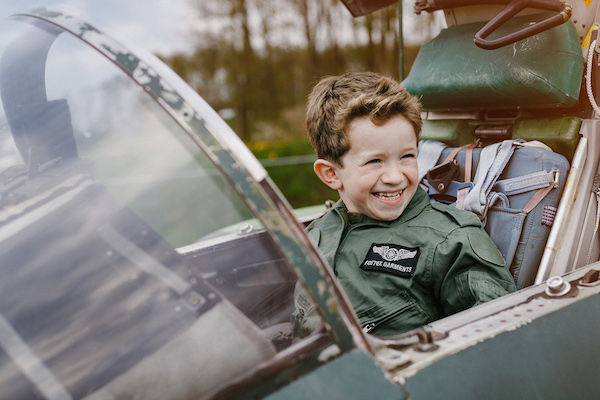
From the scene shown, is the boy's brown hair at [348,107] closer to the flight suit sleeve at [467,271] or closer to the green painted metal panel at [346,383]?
the flight suit sleeve at [467,271]

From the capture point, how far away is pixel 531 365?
1.15m

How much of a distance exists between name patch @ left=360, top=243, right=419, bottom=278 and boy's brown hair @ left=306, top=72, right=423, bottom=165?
30 cm

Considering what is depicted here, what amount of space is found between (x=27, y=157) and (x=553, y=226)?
1.54m

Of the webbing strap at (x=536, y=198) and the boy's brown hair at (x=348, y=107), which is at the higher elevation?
the boy's brown hair at (x=348, y=107)

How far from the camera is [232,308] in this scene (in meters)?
0.99

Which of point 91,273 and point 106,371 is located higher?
point 91,273

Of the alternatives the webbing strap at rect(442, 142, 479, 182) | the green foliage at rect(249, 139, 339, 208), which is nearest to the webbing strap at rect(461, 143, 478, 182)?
the webbing strap at rect(442, 142, 479, 182)

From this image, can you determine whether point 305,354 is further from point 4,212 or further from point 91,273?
point 4,212

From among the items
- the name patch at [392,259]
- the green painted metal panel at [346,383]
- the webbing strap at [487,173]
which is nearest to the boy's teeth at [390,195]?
the name patch at [392,259]

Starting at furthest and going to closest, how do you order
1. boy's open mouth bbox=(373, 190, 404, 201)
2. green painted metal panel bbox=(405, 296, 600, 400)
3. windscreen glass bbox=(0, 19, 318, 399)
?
boy's open mouth bbox=(373, 190, 404, 201), green painted metal panel bbox=(405, 296, 600, 400), windscreen glass bbox=(0, 19, 318, 399)

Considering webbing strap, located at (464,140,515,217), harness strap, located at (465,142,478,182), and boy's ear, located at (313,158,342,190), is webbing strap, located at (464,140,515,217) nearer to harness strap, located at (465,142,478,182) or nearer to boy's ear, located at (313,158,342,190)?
harness strap, located at (465,142,478,182)

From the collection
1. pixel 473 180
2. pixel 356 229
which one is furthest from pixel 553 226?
pixel 356 229

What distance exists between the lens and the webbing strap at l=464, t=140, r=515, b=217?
5.98ft

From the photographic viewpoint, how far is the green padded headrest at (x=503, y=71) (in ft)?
6.02
